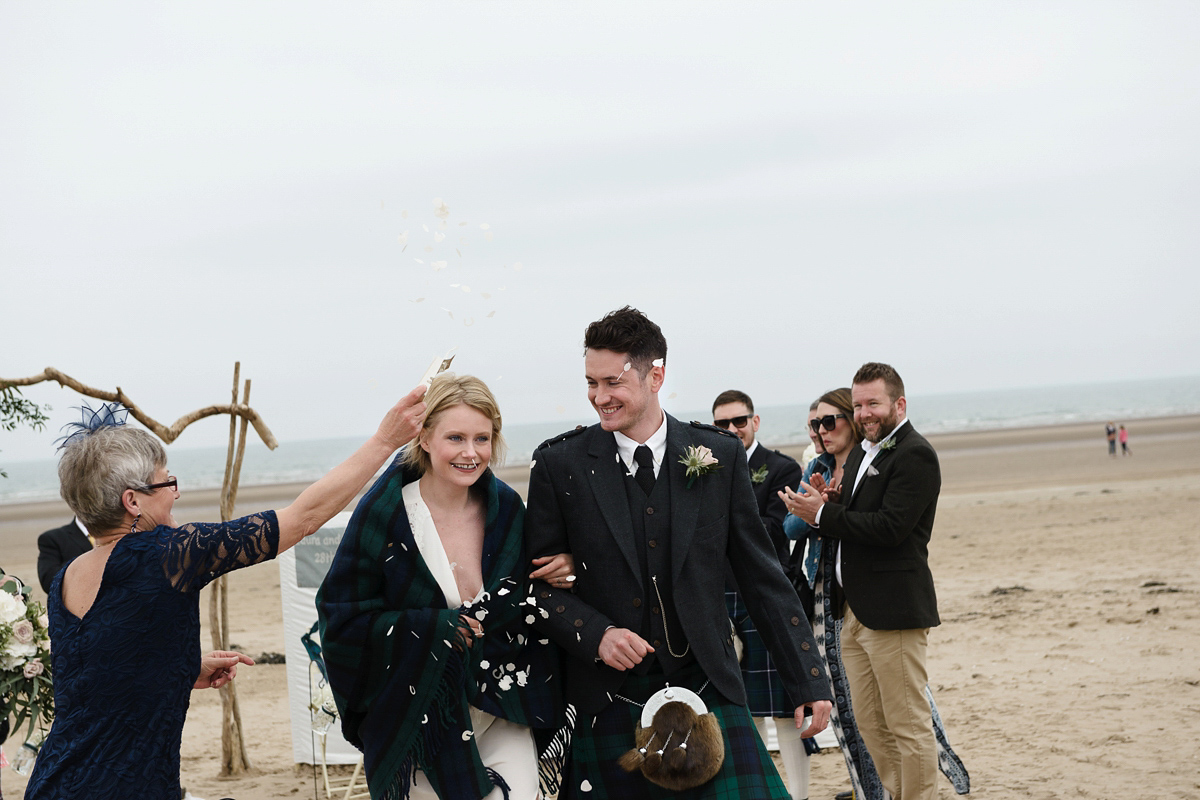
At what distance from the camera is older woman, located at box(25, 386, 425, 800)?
262 centimetres

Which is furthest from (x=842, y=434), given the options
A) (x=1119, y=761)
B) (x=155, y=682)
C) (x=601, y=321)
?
(x=155, y=682)

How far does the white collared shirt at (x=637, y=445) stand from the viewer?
11.3ft

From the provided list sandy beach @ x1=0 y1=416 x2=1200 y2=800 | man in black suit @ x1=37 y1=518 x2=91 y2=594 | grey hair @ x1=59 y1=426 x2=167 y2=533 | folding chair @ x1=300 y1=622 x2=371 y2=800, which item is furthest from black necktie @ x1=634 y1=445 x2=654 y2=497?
man in black suit @ x1=37 y1=518 x2=91 y2=594

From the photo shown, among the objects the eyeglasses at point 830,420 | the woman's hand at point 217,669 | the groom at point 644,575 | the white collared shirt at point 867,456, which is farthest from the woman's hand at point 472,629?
the eyeglasses at point 830,420

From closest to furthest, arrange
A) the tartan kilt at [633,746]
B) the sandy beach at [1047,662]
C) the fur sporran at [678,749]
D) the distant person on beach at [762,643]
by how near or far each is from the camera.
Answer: the fur sporran at [678,749]
the tartan kilt at [633,746]
the distant person on beach at [762,643]
the sandy beach at [1047,662]

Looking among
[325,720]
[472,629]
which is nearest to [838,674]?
[472,629]

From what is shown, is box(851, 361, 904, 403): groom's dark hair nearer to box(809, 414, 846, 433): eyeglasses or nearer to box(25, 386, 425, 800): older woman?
box(809, 414, 846, 433): eyeglasses

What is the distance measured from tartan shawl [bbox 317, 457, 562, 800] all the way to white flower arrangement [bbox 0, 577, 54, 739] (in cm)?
169

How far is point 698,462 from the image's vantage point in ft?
11.1

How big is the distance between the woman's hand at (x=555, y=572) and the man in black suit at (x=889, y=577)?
1.84 m

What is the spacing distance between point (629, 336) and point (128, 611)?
5.55 ft

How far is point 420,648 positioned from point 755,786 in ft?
3.71

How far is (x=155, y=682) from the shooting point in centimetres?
267

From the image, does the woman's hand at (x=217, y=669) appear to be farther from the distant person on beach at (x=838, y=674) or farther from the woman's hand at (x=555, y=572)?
the distant person on beach at (x=838, y=674)
